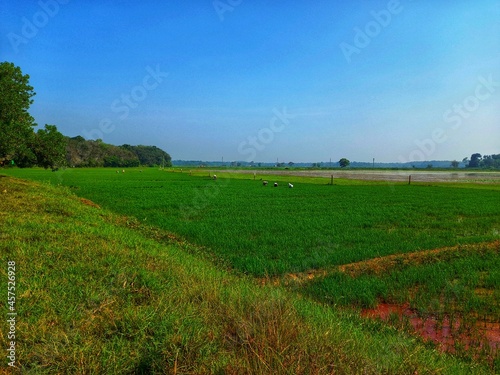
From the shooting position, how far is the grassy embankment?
2.94 meters

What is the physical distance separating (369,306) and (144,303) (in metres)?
3.97

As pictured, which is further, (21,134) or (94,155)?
(94,155)

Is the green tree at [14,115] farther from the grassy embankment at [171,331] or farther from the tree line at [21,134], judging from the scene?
the grassy embankment at [171,331]

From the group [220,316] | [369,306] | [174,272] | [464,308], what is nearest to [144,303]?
[220,316]

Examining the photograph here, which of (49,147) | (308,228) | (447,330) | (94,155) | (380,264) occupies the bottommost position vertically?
(447,330)

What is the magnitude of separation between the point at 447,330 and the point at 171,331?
4.21 meters

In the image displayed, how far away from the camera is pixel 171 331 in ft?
11.1

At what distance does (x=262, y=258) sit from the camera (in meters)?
8.58

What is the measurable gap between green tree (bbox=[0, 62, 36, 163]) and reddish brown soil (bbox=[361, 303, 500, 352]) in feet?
56.8

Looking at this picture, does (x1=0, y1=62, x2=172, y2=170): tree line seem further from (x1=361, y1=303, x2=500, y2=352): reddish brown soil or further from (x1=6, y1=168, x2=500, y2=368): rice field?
(x1=361, y1=303, x2=500, y2=352): reddish brown soil

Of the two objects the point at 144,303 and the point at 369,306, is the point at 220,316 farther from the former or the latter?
the point at 369,306
